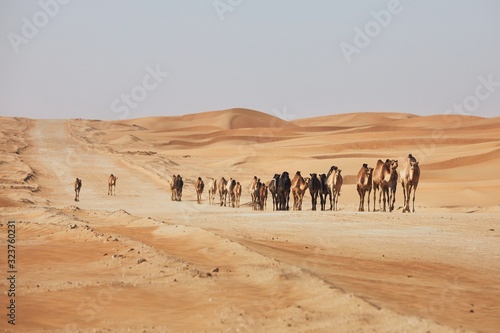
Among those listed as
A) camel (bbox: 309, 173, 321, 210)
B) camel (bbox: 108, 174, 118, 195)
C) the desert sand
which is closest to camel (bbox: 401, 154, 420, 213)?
the desert sand

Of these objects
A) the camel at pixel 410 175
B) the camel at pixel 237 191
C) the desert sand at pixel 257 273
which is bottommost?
the desert sand at pixel 257 273

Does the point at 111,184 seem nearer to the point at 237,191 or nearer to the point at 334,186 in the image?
the point at 237,191

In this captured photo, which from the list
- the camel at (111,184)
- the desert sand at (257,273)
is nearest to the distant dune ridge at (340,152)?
the camel at (111,184)

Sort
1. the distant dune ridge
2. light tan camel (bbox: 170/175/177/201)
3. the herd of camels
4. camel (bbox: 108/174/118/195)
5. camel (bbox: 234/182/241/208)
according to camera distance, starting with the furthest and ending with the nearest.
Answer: the distant dune ridge → camel (bbox: 108/174/118/195) → light tan camel (bbox: 170/175/177/201) → camel (bbox: 234/182/241/208) → the herd of camels

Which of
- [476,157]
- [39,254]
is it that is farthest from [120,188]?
[39,254]

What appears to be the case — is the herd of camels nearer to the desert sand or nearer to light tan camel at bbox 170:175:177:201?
light tan camel at bbox 170:175:177:201

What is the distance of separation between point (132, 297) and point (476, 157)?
186 feet

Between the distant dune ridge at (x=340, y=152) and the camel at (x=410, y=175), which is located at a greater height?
the distant dune ridge at (x=340, y=152)

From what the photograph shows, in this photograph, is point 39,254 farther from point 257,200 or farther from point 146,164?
point 146,164

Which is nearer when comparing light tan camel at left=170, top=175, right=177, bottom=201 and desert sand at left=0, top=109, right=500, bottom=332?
desert sand at left=0, top=109, right=500, bottom=332

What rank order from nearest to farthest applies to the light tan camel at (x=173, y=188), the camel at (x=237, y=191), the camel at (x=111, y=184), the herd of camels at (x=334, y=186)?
the herd of camels at (x=334, y=186) → the camel at (x=237, y=191) → the light tan camel at (x=173, y=188) → the camel at (x=111, y=184)

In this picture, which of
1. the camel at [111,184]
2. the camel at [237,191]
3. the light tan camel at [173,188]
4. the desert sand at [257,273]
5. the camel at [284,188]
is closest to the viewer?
the desert sand at [257,273]

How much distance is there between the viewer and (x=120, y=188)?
51406 millimetres

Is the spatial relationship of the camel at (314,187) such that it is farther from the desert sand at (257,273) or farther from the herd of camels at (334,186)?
the desert sand at (257,273)
